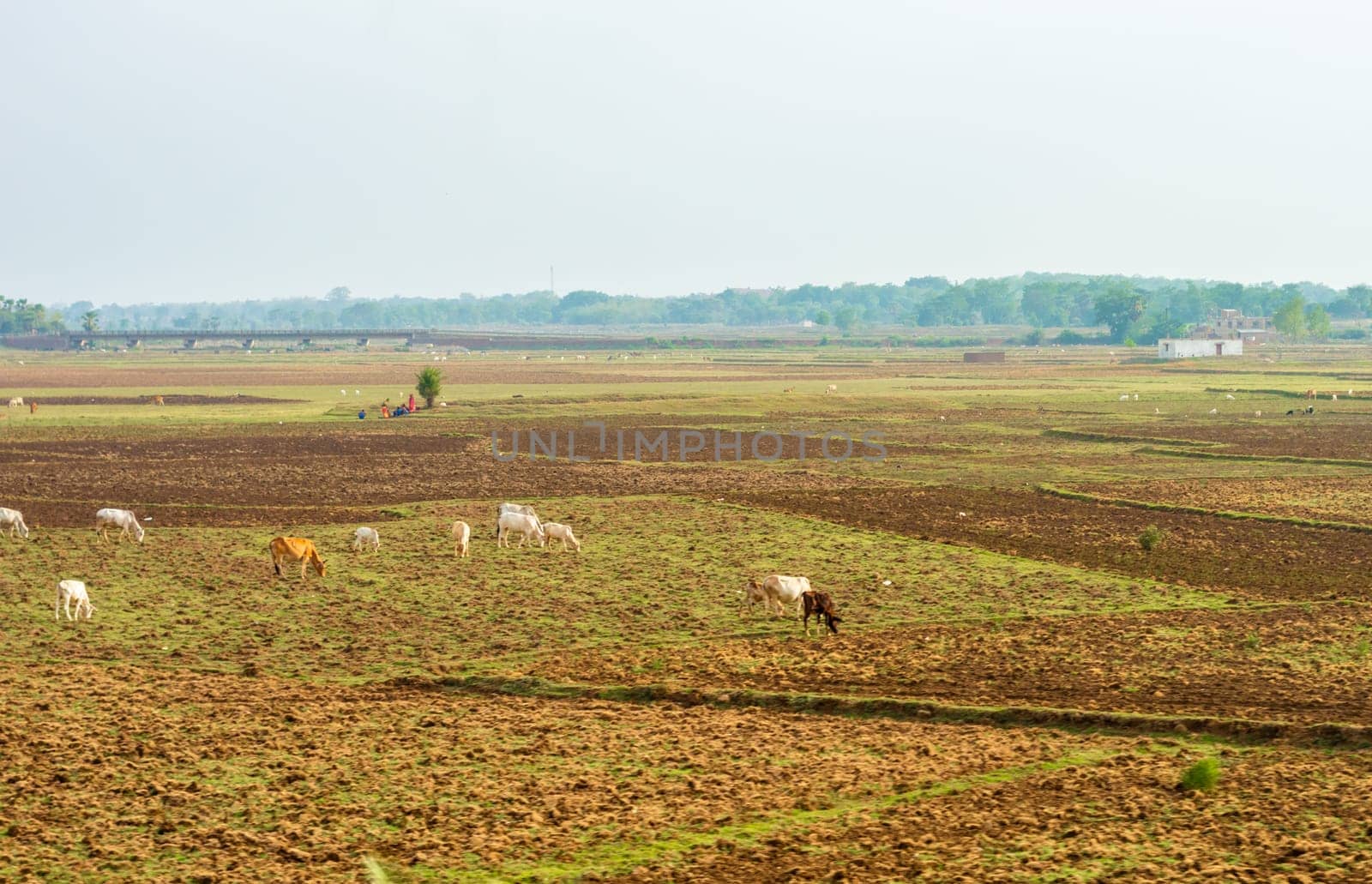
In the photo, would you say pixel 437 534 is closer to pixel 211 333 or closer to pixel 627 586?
pixel 627 586

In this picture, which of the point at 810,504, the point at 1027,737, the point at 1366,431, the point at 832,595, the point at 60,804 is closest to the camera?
the point at 60,804

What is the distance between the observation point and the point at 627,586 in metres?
23.9

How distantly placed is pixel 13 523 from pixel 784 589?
16.4 m

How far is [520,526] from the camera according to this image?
2761cm

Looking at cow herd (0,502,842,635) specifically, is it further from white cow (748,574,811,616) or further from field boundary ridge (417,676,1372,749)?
field boundary ridge (417,676,1372,749)

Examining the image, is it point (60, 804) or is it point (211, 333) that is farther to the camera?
point (211, 333)

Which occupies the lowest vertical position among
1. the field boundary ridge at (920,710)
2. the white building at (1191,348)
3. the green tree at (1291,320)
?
the field boundary ridge at (920,710)

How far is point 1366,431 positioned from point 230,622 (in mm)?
46042

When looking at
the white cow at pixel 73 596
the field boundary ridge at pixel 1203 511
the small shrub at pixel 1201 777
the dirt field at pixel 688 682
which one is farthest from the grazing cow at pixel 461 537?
the field boundary ridge at pixel 1203 511

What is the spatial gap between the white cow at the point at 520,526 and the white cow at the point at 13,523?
30.5 feet

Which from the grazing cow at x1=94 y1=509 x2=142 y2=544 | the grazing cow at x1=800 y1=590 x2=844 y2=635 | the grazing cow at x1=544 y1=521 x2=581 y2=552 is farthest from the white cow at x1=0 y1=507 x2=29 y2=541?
the grazing cow at x1=800 y1=590 x2=844 y2=635

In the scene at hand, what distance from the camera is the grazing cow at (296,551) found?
24.3 meters

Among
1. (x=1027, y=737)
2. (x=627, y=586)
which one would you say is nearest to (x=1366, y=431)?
(x=627, y=586)

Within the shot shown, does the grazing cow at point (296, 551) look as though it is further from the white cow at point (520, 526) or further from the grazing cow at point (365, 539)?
the white cow at point (520, 526)
